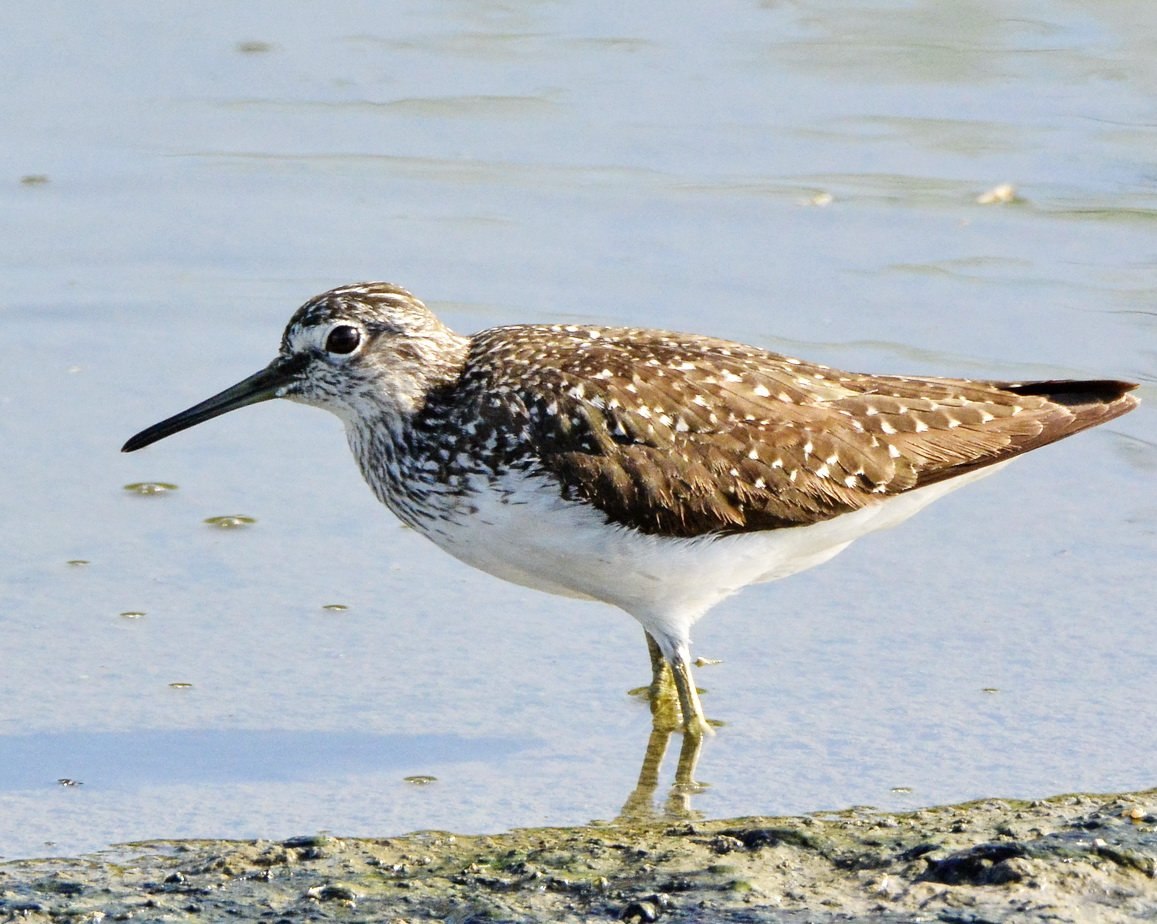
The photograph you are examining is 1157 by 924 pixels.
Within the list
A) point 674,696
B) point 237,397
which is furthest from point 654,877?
point 237,397

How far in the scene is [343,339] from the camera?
8289 millimetres

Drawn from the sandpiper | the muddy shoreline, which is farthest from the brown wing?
the muddy shoreline

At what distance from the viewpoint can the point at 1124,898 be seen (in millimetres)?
5996

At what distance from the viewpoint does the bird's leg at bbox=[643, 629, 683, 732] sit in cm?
810

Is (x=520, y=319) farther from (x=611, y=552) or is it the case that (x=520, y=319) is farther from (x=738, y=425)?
(x=611, y=552)

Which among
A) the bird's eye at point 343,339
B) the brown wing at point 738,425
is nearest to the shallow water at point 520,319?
the brown wing at point 738,425

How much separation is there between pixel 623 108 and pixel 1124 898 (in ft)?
30.9

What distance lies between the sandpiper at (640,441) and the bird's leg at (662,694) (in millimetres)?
16

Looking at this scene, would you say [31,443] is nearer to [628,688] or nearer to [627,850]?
[628,688]

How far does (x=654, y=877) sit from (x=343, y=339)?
306 centimetres

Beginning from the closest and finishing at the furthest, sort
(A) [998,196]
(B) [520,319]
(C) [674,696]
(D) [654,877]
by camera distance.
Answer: (D) [654,877]
(C) [674,696]
(B) [520,319]
(A) [998,196]

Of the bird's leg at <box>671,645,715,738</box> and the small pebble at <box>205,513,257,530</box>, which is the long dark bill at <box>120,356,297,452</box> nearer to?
the small pebble at <box>205,513,257,530</box>

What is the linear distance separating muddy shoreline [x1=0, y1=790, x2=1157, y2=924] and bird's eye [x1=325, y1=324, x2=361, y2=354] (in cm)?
240

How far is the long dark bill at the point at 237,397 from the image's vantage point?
843 centimetres
